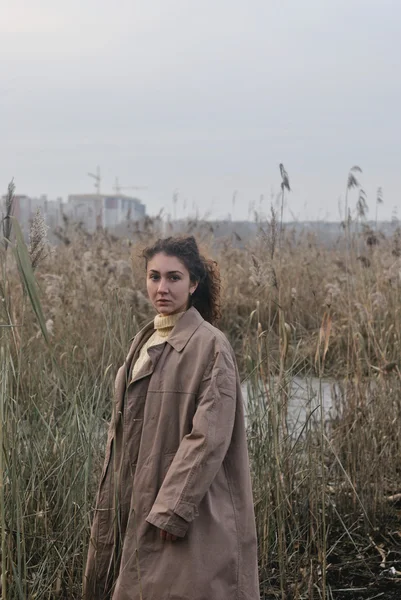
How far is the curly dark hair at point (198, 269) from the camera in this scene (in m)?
2.23

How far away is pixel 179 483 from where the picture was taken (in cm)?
193

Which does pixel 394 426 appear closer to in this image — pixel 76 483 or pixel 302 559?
pixel 302 559

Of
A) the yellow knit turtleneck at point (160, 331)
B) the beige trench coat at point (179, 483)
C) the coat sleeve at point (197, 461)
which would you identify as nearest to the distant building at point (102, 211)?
the yellow knit turtleneck at point (160, 331)

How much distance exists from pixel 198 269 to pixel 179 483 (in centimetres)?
62

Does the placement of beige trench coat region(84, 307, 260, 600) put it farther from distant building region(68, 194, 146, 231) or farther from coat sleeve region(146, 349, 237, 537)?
distant building region(68, 194, 146, 231)

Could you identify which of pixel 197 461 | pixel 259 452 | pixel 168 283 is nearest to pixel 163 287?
pixel 168 283

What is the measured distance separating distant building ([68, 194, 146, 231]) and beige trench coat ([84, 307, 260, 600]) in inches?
261

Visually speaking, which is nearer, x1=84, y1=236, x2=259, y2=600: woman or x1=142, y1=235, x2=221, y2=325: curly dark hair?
x1=84, y1=236, x2=259, y2=600: woman

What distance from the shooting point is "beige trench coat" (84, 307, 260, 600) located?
6.38 ft

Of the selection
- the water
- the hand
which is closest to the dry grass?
the water

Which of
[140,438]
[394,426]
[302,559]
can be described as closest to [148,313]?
[394,426]

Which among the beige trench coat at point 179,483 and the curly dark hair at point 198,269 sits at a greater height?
A: the curly dark hair at point 198,269

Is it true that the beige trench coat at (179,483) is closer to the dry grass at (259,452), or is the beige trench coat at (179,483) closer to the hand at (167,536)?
the hand at (167,536)

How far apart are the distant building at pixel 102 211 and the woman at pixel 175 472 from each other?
6.58 meters
